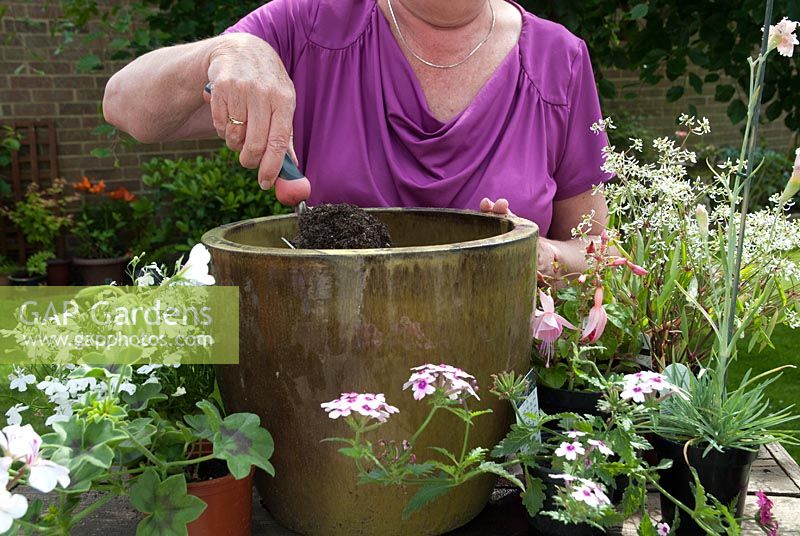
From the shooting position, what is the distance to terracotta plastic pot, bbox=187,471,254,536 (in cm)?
90

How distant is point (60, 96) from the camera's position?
19.9 feet

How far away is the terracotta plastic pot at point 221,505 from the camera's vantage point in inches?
35.6

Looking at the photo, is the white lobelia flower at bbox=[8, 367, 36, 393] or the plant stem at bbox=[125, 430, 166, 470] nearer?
the plant stem at bbox=[125, 430, 166, 470]

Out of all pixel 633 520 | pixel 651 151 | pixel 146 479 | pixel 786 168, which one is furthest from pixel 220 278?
pixel 786 168

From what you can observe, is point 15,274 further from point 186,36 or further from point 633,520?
point 633,520

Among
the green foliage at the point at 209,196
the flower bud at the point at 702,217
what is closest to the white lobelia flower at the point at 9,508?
the flower bud at the point at 702,217

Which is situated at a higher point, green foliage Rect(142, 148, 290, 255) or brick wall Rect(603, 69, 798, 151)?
brick wall Rect(603, 69, 798, 151)

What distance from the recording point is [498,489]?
3.59 feet

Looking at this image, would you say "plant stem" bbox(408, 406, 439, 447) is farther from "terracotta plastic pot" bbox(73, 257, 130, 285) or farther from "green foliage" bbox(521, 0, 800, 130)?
"terracotta plastic pot" bbox(73, 257, 130, 285)

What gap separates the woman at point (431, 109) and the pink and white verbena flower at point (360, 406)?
743 mm

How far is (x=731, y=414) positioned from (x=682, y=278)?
0.34 m

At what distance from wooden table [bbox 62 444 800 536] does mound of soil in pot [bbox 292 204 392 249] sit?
0.37m

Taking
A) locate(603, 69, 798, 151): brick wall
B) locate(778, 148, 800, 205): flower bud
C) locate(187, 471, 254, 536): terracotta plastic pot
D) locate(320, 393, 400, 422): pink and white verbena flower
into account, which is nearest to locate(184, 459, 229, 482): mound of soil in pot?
locate(187, 471, 254, 536): terracotta plastic pot

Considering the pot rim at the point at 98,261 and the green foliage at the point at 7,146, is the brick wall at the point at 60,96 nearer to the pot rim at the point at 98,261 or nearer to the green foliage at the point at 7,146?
the green foliage at the point at 7,146
